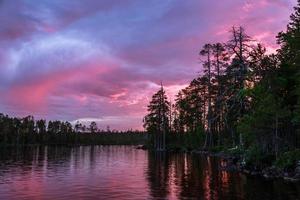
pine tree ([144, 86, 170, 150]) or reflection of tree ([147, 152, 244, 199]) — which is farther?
pine tree ([144, 86, 170, 150])

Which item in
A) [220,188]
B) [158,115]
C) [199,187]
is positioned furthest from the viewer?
[158,115]

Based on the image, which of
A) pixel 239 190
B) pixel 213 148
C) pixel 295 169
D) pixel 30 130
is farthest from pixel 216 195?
pixel 30 130

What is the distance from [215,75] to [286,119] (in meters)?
35.1

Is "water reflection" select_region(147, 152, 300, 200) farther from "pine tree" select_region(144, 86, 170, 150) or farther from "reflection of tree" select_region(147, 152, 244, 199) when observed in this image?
"pine tree" select_region(144, 86, 170, 150)

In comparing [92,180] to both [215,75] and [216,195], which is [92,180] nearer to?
[216,195]

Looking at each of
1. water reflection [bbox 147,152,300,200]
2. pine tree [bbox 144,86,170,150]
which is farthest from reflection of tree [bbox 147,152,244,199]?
pine tree [bbox 144,86,170,150]

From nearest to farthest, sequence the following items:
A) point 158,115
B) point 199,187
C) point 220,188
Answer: point 220,188
point 199,187
point 158,115

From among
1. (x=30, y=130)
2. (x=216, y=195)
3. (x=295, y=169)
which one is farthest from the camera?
(x=30, y=130)

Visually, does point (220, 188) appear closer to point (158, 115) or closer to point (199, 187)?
point (199, 187)

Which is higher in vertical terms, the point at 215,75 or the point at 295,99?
the point at 215,75

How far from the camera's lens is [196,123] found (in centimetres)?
11550

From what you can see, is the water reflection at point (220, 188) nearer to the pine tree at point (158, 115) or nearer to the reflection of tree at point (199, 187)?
the reflection of tree at point (199, 187)

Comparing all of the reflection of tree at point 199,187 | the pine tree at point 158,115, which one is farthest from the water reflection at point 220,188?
the pine tree at point 158,115

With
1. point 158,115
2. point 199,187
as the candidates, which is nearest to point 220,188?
point 199,187
